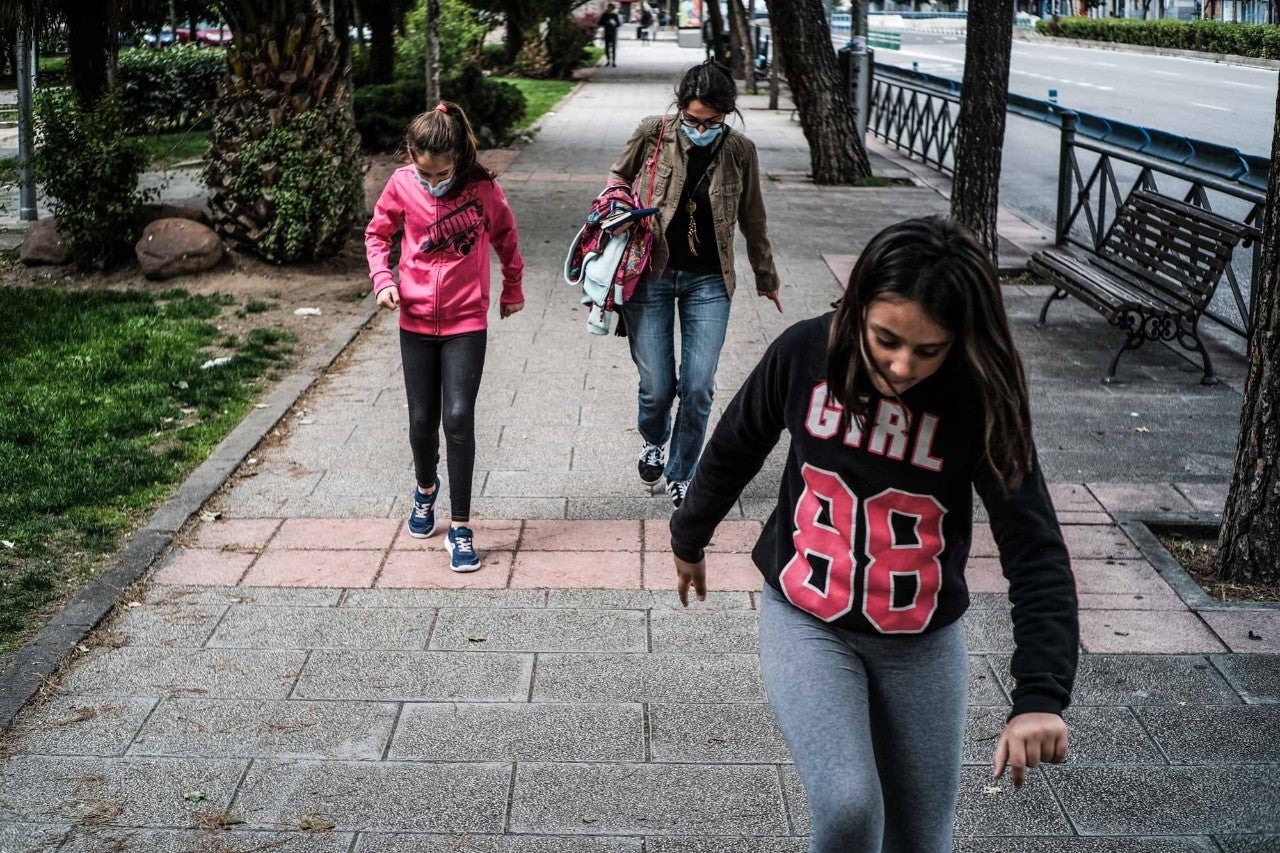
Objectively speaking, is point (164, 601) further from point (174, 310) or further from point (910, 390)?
point (174, 310)

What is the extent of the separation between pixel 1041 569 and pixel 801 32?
1457cm

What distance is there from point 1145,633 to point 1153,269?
476 centimetres

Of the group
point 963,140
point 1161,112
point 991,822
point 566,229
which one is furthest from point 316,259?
point 1161,112

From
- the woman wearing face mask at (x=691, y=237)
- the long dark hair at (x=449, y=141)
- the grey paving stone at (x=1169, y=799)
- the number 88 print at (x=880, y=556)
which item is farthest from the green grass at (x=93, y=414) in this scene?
the grey paving stone at (x=1169, y=799)

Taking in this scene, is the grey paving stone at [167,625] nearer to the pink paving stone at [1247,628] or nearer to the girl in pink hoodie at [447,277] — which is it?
the girl in pink hoodie at [447,277]

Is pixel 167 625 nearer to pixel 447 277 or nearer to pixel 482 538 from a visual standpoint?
pixel 482 538

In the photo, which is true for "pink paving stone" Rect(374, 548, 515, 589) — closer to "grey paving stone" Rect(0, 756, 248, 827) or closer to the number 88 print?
"grey paving stone" Rect(0, 756, 248, 827)

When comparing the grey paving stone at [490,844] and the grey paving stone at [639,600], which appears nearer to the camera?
the grey paving stone at [490,844]

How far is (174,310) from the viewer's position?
977 centimetres

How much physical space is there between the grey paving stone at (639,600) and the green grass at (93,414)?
177 centimetres

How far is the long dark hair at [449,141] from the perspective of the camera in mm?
5012

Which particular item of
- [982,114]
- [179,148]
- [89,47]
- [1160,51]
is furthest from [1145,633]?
[1160,51]

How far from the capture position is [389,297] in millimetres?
5172

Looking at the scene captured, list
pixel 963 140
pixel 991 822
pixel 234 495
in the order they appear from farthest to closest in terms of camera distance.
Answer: pixel 963 140
pixel 234 495
pixel 991 822
